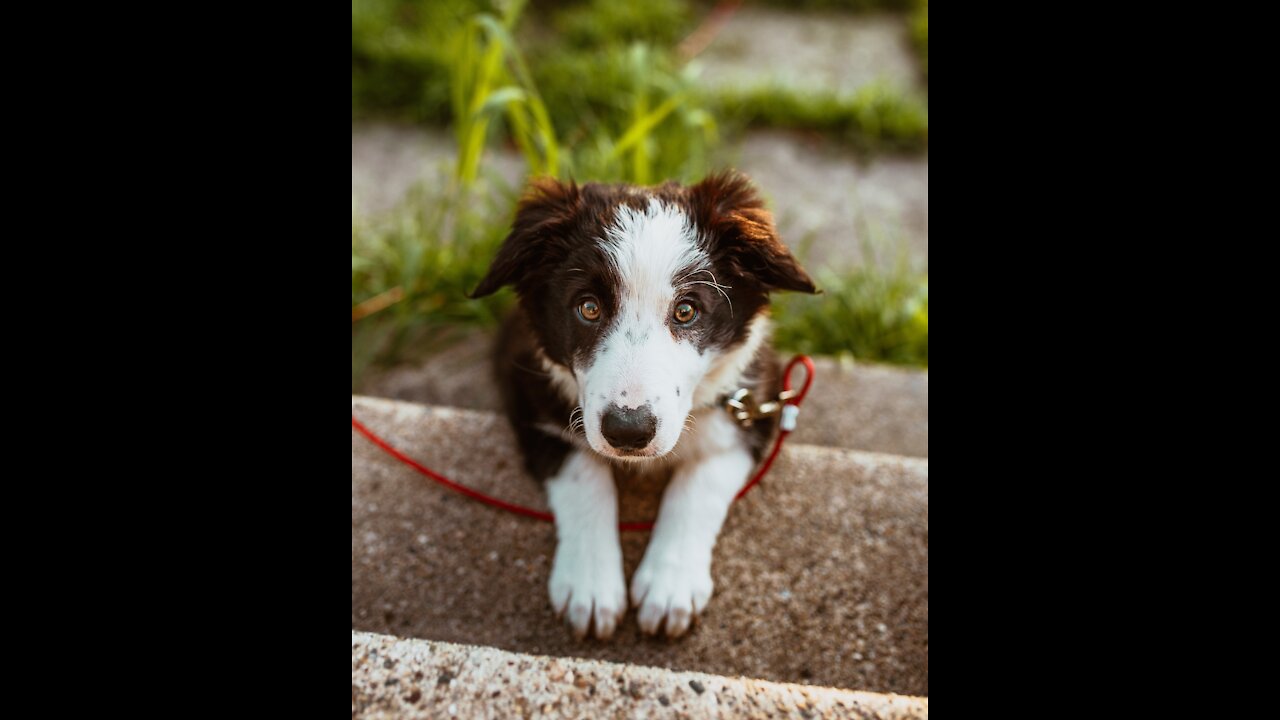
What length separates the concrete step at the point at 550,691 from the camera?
64.0 inches

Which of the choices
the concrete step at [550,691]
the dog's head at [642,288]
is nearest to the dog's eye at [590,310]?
the dog's head at [642,288]

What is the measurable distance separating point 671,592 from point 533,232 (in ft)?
3.11

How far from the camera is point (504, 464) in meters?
2.42

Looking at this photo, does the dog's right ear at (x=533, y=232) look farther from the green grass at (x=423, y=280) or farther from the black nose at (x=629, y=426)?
the green grass at (x=423, y=280)

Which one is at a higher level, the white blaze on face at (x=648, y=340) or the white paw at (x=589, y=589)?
the white blaze on face at (x=648, y=340)

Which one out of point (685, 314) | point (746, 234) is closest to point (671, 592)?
point (685, 314)

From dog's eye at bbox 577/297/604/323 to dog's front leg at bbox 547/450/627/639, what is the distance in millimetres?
461

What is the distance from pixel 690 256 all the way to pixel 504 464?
34.9 inches

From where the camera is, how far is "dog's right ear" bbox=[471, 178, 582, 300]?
79.7 inches

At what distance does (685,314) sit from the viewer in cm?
197
